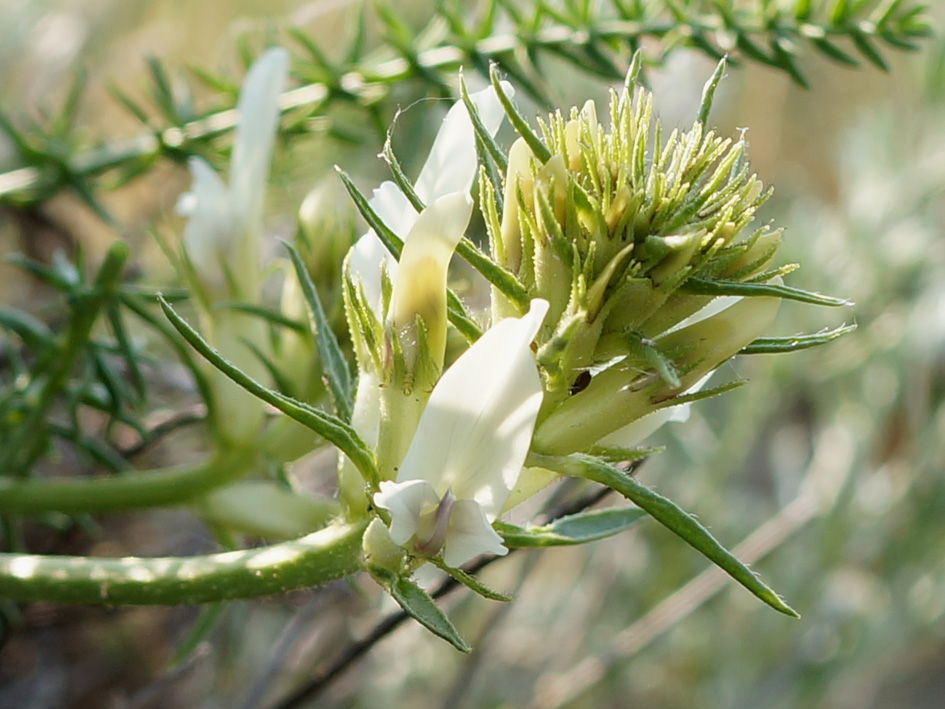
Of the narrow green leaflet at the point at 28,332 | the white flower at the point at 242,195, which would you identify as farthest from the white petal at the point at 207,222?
the narrow green leaflet at the point at 28,332

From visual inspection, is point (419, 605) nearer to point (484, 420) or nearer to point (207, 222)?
point (484, 420)

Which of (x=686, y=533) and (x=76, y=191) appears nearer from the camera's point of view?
(x=686, y=533)

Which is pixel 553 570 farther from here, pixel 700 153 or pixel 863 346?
pixel 700 153

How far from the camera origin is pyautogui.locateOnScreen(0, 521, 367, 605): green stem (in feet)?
1.32

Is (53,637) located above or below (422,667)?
above

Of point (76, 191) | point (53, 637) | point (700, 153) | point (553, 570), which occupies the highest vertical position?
point (700, 153)

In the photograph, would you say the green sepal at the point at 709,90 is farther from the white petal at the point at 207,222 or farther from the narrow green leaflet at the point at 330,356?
the white petal at the point at 207,222

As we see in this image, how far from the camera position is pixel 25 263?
684 mm

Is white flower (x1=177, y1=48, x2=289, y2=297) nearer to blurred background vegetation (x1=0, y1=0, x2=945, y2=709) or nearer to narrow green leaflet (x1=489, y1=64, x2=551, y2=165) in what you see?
narrow green leaflet (x1=489, y1=64, x2=551, y2=165)

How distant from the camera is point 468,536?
38 cm

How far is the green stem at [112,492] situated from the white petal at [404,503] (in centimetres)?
29

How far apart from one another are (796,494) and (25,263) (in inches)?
58.9

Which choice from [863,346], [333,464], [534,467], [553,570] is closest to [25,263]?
[534,467]

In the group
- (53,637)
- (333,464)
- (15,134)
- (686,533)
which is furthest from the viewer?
(333,464)
